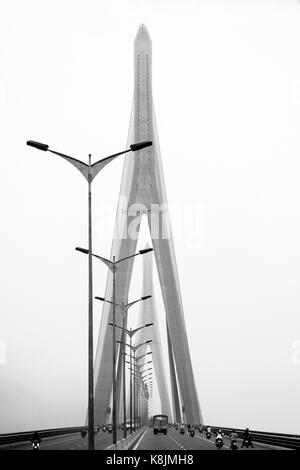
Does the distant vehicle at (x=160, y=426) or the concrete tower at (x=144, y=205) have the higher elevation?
the concrete tower at (x=144, y=205)

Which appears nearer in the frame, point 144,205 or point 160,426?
point 144,205

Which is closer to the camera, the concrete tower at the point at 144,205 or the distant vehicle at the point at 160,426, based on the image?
the concrete tower at the point at 144,205

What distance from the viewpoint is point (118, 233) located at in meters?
56.7

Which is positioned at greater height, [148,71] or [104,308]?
[148,71]

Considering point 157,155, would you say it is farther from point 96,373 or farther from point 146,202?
point 96,373

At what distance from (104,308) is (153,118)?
18011 mm

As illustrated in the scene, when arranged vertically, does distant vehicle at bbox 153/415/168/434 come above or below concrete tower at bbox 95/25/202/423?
below

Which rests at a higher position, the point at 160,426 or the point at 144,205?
the point at 144,205

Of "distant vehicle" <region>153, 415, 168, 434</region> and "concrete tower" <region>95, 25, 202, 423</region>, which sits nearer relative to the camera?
"concrete tower" <region>95, 25, 202, 423</region>
